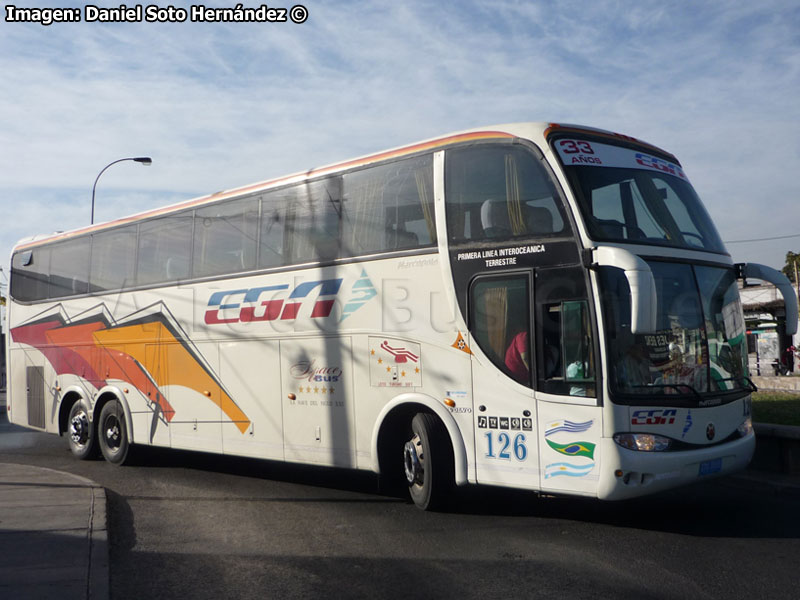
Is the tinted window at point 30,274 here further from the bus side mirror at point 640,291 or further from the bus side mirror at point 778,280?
the bus side mirror at point 778,280

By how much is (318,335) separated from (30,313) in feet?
27.1

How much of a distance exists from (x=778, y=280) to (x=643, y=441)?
8.87 feet

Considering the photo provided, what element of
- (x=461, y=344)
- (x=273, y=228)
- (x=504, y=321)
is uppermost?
(x=273, y=228)

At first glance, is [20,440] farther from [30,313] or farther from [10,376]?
[30,313]

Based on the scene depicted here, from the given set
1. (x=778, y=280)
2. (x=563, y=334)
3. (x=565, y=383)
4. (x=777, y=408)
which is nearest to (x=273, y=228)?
(x=563, y=334)

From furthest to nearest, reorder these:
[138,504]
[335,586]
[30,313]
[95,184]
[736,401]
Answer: [95,184] → [30,313] → [138,504] → [736,401] → [335,586]

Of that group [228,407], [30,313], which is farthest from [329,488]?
[30,313]

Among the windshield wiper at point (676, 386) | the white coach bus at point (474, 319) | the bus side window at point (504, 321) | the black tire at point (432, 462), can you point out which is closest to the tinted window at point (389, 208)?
the white coach bus at point (474, 319)

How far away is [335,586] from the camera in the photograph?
6.32 meters

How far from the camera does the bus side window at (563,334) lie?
780cm

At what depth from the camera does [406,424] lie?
9703 mm

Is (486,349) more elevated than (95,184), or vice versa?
(95,184)

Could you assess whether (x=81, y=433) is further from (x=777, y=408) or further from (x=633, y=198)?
(x=777, y=408)

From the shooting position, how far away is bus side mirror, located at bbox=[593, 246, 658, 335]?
7141 millimetres
